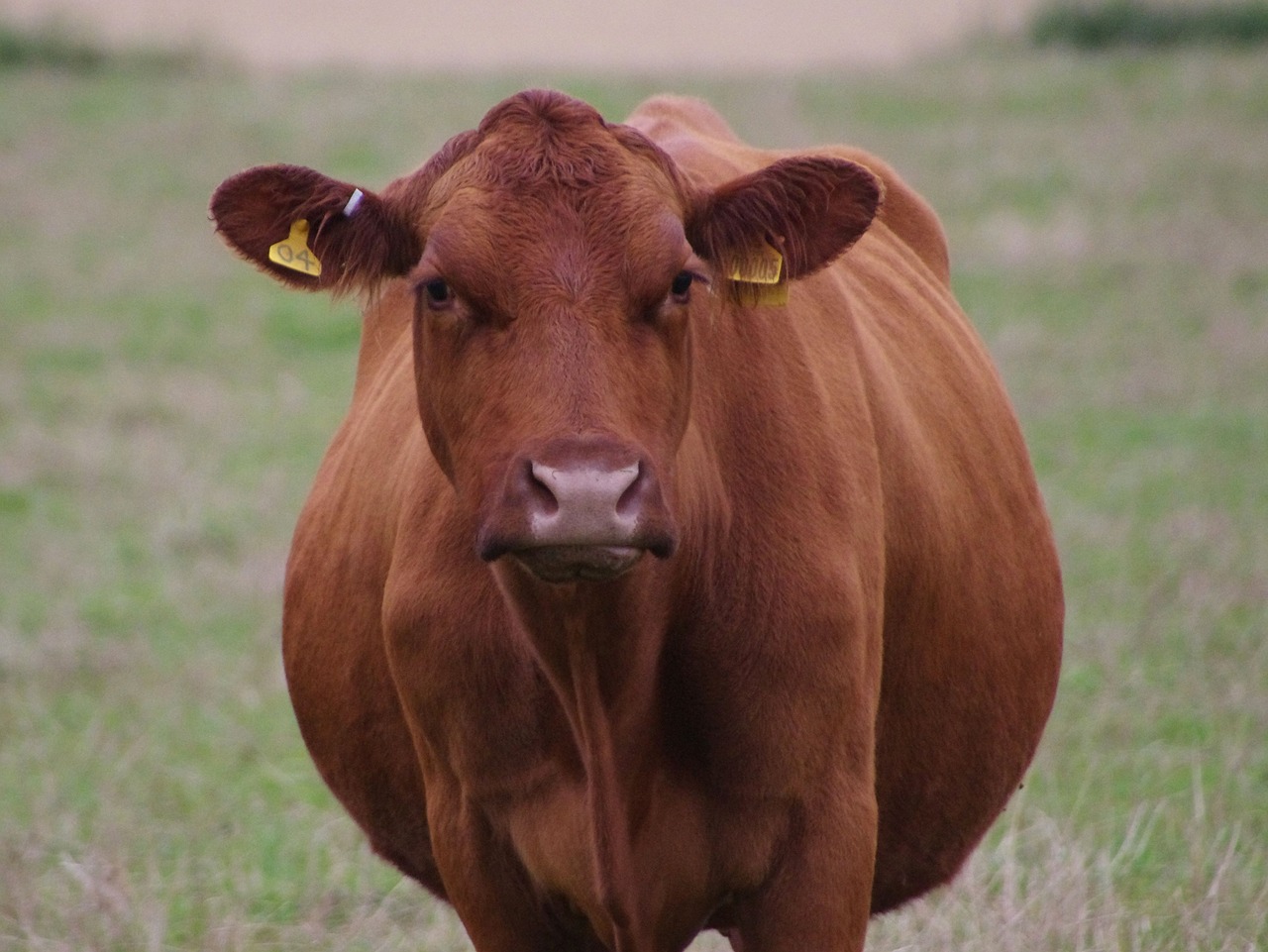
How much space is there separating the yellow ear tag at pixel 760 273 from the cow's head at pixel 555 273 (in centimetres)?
1

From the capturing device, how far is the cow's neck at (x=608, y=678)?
10.5 feet

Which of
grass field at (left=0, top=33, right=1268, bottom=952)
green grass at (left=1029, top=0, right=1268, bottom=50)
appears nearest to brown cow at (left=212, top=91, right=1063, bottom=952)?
grass field at (left=0, top=33, right=1268, bottom=952)

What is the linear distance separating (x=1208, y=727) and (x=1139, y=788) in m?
0.65

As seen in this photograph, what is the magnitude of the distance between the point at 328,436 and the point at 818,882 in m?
8.54

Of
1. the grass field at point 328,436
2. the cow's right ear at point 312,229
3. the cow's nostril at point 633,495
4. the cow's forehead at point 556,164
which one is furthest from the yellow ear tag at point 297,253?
the grass field at point 328,436

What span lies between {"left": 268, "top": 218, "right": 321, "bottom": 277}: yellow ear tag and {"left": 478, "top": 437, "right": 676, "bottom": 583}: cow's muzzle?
30.9 inches

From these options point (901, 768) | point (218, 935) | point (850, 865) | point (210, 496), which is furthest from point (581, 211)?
point (210, 496)

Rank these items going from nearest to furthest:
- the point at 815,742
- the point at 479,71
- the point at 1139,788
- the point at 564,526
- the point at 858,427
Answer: the point at 564,526
the point at 815,742
the point at 858,427
the point at 1139,788
the point at 479,71

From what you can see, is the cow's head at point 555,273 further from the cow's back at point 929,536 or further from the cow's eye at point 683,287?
the cow's back at point 929,536

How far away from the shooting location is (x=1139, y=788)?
567 cm

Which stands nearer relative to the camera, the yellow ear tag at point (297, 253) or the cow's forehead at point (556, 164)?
the cow's forehead at point (556, 164)

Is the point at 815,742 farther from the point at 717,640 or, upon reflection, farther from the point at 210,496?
the point at 210,496

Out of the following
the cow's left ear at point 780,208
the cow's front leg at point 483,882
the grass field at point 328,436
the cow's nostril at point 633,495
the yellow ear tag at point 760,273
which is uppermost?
the cow's left ear at point 780,208

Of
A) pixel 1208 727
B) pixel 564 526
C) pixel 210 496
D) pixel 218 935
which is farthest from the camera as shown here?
pixel 210 496
